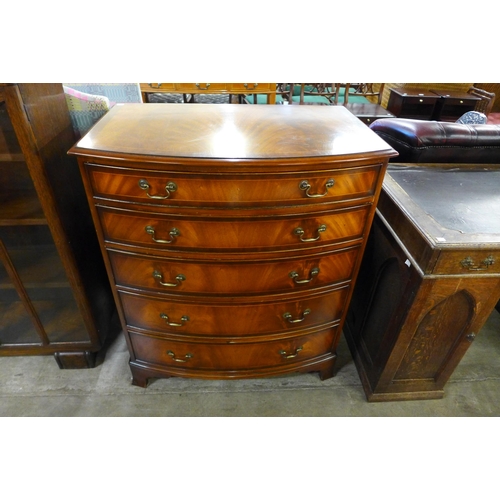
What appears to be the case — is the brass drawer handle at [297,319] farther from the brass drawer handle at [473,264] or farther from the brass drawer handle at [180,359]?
the brass drawer handle at [473,264]

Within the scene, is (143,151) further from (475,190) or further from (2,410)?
(2,410)

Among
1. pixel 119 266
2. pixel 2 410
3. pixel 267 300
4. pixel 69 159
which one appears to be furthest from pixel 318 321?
pixel 2 410

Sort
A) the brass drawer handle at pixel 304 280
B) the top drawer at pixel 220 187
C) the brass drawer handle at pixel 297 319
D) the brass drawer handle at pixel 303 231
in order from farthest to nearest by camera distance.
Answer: the brass drawer handle at pixel 297 319 → the brass drawer handle at pixel 304 280 → the brass drawer handle at pixel 303 231 → the top drawer at pixel 220 187

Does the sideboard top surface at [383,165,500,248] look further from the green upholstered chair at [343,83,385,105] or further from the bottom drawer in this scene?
the green upholstered chair at [343,83,385,105]

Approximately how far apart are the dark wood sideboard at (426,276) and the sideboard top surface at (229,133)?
0.33m

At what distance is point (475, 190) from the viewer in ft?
4.19

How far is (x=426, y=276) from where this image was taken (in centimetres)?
105

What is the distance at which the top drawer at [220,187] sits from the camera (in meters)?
0.88

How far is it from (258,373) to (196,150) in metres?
0.96

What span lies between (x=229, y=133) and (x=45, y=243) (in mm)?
806

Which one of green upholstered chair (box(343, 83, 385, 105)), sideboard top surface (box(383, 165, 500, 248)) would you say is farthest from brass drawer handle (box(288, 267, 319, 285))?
green upholstered chair (box(343, 83, 385, 105))

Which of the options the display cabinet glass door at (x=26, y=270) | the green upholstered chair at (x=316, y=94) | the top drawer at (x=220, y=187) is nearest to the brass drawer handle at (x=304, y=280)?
the top drawer at (x=220, y=187)

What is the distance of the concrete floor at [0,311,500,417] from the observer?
56.3 inches

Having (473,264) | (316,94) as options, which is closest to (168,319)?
(473,264)
